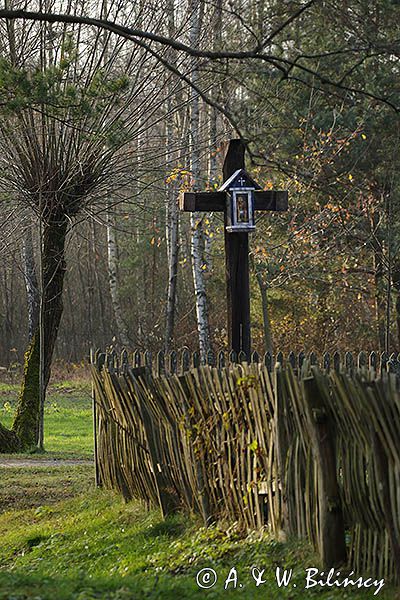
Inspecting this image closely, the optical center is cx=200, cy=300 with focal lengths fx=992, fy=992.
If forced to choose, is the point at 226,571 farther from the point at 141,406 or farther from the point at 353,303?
the point at 353,303

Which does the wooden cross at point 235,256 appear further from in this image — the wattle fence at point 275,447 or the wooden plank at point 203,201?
the wattle fence at point 275,447

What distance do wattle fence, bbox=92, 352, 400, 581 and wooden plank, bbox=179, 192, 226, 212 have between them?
2378mm

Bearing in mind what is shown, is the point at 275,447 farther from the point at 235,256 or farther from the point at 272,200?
the point at 272,200

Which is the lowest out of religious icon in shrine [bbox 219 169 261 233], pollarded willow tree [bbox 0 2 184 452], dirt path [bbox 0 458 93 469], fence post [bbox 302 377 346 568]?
dirt path [bbox 0 458 93 469]

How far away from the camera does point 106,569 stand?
6.67 meters

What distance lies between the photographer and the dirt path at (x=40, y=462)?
1305cm

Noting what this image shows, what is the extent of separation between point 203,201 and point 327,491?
546cm

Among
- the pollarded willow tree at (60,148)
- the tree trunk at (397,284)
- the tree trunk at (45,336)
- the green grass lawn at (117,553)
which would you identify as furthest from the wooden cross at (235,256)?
the tree trunk at (397,284)

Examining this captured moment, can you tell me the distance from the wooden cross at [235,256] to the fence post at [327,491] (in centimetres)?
453

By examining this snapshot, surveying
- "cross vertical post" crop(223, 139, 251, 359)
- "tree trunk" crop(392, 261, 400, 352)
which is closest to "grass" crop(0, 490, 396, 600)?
"cross vertical post" crop(223, 139, 251, 359)

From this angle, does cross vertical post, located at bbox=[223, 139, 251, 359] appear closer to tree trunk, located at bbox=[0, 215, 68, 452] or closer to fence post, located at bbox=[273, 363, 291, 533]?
fence post, located at bbox=[273, 363, 291, 533]

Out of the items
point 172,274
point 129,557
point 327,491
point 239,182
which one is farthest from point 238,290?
point 172,274

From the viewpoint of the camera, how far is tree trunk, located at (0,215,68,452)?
14938mm

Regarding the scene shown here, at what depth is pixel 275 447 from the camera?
615 cm
